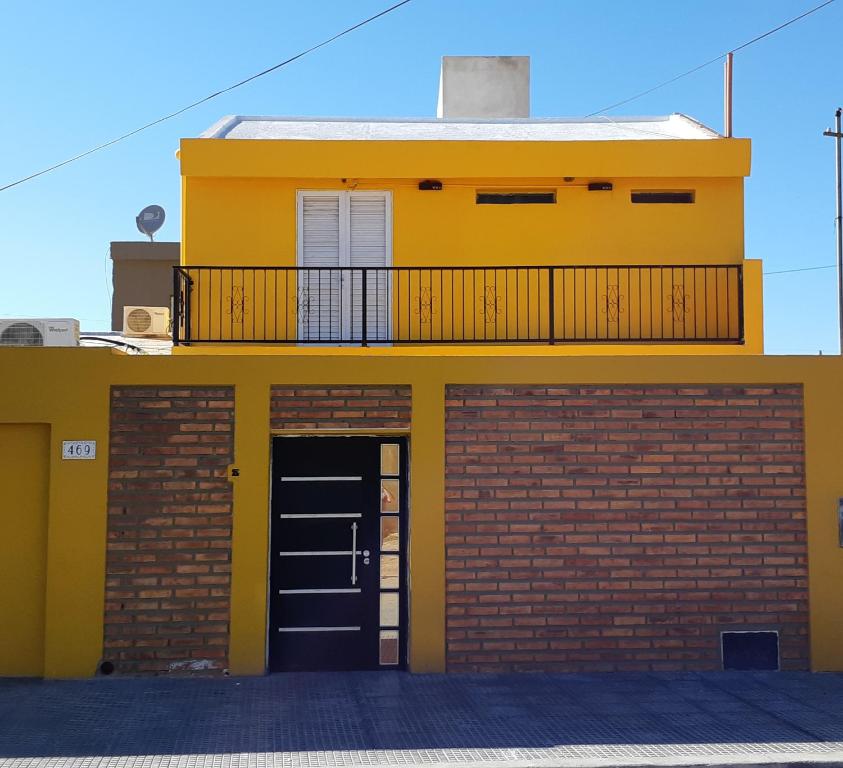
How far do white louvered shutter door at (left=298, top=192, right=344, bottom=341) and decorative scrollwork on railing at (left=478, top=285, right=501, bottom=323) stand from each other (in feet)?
5.89

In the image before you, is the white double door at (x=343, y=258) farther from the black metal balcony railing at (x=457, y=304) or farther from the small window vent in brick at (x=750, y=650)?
the small window vent in brick at (x=750, y=650)

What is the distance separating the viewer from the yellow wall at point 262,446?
A: 872 cm

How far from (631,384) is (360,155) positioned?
4609 mm

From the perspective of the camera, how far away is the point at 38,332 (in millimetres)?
10734

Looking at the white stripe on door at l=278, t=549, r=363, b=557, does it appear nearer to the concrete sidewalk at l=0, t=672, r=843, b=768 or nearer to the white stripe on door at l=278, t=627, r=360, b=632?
the white stripe on door at l=278, t=627, r=360, b=632

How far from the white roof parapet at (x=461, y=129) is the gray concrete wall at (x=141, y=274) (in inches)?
268

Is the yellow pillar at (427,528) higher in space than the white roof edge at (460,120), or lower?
lower

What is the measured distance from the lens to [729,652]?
902cm

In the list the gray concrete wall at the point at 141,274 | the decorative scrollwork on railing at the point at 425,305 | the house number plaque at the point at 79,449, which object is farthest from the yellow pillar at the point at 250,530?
the gray concrete wall at the point at 141,274

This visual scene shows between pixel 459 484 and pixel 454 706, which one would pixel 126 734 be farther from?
pixel 459 484

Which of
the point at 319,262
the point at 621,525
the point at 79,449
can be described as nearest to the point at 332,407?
the point at 79,449

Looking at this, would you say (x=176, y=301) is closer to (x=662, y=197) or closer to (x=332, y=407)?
(x=332, y=407)

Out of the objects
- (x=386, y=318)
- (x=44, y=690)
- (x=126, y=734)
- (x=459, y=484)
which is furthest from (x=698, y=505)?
(x=44, y=690)

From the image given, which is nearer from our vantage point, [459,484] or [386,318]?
[459,484]
